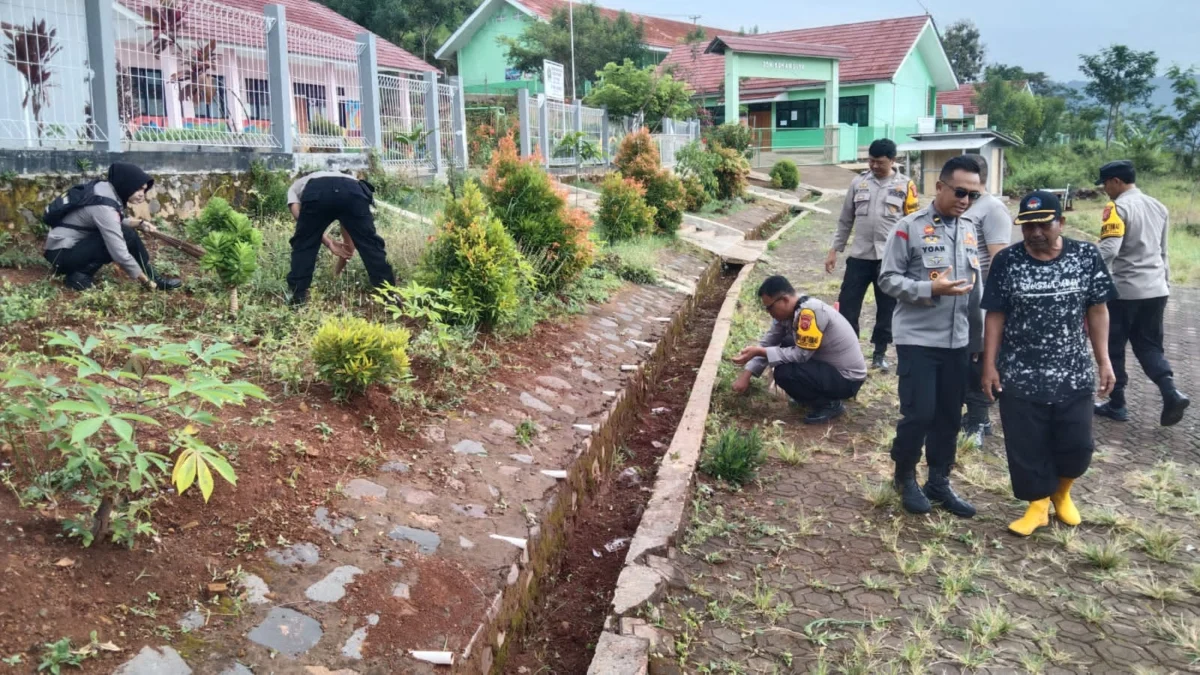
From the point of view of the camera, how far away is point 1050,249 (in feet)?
13.7

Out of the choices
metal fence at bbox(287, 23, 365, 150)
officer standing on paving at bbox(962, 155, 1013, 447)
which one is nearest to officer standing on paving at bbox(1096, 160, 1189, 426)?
officer standing on paving at bbox(962, 155, 1013, 447)

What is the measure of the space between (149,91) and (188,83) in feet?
1.92

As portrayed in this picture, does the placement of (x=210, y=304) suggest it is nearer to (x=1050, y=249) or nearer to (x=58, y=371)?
(x=58, y=371)

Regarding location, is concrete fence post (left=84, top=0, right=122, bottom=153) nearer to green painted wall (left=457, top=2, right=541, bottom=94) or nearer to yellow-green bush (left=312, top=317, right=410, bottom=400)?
yellow-green bush (left=312, top=317, right=410, bottom=400)

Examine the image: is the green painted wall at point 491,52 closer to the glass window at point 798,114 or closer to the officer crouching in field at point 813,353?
the glass window at point 798,114

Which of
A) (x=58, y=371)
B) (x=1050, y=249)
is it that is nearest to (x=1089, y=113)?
(x=1050, y=249)

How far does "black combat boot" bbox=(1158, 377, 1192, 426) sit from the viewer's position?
5664 mm

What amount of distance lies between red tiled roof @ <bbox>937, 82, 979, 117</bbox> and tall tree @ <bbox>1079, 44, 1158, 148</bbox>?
5.31 metres

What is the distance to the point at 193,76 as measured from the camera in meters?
8.34

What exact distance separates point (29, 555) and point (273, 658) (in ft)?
2.74

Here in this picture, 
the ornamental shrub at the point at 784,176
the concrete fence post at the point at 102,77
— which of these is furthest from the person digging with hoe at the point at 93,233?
the ornamental shrub at the point at 784,176

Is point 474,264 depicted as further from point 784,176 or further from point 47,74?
point 784,176

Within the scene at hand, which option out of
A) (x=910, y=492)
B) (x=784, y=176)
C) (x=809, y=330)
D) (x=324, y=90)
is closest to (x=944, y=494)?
(x=910, y=492)

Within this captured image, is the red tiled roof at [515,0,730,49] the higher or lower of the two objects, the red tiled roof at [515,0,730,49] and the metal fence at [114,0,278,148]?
the higher
